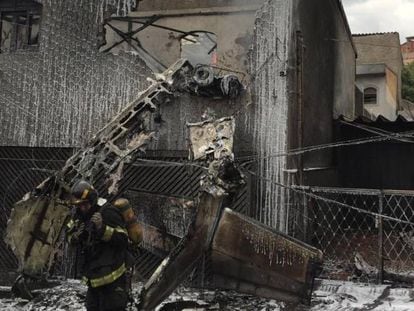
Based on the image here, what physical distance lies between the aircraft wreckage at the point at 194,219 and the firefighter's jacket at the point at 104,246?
4.87ft

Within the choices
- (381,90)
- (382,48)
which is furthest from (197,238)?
(382,48)

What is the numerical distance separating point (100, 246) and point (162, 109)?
4736 millimetres

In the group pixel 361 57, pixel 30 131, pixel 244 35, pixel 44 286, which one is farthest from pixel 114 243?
pixel 361 57

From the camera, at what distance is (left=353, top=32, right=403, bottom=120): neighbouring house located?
28.7m

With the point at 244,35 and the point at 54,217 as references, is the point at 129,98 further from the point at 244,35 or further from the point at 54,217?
the point at 244,35

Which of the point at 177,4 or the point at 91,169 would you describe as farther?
the point at 177,4

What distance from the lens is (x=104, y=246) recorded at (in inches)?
206

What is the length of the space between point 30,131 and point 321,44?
7.46 metres

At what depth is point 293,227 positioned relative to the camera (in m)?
8.85

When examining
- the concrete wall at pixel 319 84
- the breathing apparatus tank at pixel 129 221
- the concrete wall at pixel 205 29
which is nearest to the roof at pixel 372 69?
the concrete wall at pixel 319 84

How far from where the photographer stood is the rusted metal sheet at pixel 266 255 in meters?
6.70

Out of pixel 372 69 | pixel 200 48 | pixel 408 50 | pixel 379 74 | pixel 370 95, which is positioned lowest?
pixel 200 48

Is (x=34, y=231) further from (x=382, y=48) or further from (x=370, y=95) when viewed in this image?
(x=382, y=48)

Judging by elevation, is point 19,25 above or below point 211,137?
above
